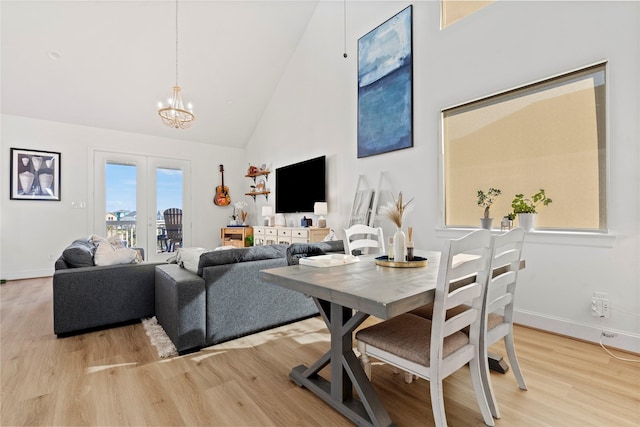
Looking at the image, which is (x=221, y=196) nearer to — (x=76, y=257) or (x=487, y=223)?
(x=76, y=257)

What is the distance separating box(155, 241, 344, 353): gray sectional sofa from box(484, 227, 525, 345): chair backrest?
138 cm

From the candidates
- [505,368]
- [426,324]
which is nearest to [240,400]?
[426,324]

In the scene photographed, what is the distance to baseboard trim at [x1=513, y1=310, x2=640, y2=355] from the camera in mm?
2207

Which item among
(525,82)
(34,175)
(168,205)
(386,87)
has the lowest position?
(168,205)

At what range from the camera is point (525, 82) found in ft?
9.01

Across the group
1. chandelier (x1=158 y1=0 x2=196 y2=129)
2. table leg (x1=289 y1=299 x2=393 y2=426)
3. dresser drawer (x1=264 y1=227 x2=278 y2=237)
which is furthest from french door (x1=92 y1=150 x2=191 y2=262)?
table leg (x1=289 y1=299 x2=393 y2=426)

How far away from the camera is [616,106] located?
228 cm

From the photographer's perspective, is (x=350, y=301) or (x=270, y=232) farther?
(x=270, y=232)

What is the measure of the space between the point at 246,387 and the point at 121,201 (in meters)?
5.54

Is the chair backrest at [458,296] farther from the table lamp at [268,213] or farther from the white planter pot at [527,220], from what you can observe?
the table lamp at [268,213]

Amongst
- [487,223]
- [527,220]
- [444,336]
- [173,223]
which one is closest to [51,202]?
[173,223]

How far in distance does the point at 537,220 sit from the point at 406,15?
2853 millimetres

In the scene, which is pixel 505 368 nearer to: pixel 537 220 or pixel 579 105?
pixel 537 220

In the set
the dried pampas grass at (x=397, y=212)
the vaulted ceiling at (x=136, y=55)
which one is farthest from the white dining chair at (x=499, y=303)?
the vaulted ceiling at (x=136, y=55)
